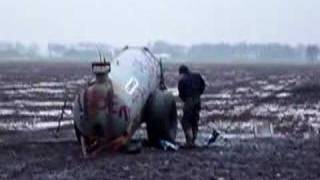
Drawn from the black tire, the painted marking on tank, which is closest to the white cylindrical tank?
the painted marking on tank

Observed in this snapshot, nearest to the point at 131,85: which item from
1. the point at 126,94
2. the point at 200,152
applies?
the point at 126,94

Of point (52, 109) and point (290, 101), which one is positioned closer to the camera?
point (52, 109)

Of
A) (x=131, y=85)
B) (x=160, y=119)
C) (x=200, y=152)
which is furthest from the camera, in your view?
(x=160, y=119)

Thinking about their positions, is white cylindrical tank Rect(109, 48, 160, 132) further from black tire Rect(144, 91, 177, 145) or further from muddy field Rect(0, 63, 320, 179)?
muddy field Rect(0, 63, 320, 179)

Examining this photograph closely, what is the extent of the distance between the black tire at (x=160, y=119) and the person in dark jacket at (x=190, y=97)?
0.31 m

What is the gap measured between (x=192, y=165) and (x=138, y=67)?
4119 mm

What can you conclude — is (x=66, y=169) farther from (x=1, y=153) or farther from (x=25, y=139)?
(x=25, y=139)

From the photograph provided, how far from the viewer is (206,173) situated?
43.9 feet

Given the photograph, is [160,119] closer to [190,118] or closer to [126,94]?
[190,118]

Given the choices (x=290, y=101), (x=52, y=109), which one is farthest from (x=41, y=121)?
(x=290, y=101)

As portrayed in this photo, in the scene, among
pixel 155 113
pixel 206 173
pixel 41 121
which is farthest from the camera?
pixel 41 121

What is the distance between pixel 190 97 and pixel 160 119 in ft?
2.62

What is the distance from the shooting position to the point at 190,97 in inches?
680

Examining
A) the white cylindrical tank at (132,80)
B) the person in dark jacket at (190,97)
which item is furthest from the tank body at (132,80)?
the person in dark jacket at (190,97)
